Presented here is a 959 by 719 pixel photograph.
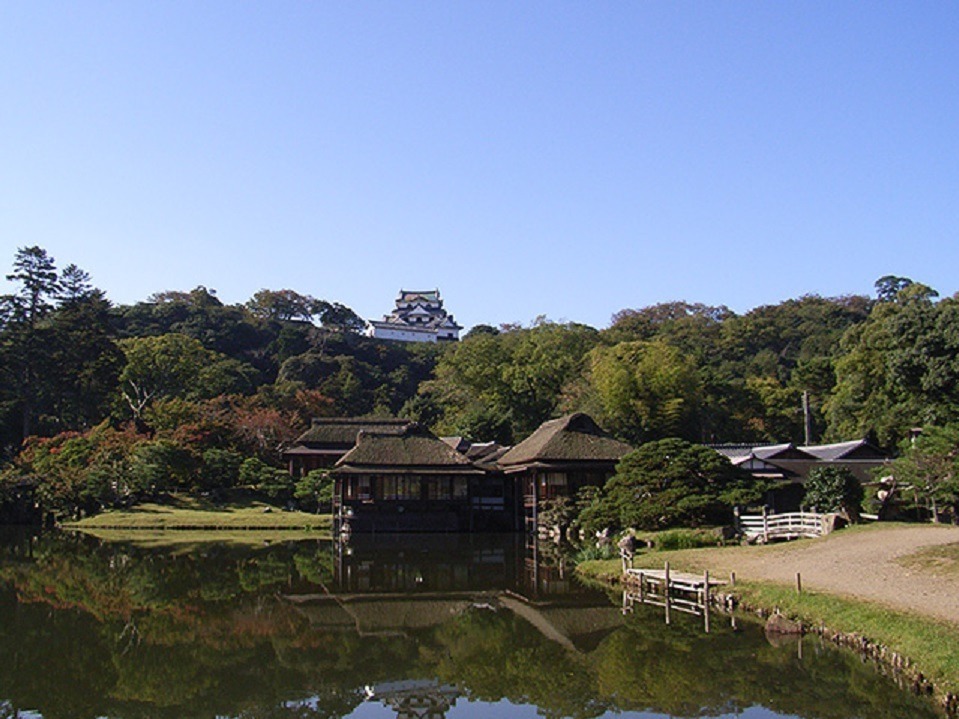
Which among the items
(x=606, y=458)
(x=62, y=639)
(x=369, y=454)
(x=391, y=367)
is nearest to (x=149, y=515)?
(x=369, y=454)

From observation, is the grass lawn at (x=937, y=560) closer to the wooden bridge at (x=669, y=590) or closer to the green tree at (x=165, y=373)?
the wooden bridge at (x=669, y=590)

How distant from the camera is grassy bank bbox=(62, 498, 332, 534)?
41406 mm

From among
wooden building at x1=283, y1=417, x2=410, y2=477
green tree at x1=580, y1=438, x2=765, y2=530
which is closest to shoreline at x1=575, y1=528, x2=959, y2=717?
green tree at x1=580, y1=438, x2=765, y2=530

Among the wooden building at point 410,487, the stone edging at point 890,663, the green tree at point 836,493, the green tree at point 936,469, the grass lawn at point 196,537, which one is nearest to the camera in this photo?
the stone edging at point 890,663

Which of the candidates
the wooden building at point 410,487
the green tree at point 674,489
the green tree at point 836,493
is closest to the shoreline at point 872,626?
the green tree at point 674,489

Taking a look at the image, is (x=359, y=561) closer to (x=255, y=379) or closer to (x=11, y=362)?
(x=11, y=362)

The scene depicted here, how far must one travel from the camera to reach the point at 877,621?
1294cm

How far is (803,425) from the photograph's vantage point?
2256 inches

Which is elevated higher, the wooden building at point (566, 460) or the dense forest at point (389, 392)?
the dense forest at point (389, 392)

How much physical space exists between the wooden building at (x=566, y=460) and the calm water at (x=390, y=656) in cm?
1235

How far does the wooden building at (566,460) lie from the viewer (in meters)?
35.2

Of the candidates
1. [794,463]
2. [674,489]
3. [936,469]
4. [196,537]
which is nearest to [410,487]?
[196,537]

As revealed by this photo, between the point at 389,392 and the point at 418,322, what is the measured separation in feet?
143

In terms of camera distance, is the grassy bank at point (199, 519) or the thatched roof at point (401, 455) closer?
the thatched roof at point (401, 455)
